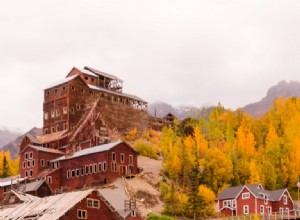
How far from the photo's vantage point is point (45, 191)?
93312mm

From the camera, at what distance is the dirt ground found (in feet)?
274

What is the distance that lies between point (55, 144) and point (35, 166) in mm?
8241

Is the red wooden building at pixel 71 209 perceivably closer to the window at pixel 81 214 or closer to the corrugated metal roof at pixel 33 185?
the window at pixel 81 214

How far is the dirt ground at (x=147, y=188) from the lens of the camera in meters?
83.4

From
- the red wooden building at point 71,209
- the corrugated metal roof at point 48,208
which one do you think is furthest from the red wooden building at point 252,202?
the corrugated metal roof at point 48,208

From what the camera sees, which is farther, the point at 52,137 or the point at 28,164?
the point at 52,137

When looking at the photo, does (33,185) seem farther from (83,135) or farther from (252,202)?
(252,202)

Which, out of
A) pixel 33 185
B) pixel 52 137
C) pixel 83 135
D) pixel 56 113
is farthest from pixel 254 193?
pixel 56 113

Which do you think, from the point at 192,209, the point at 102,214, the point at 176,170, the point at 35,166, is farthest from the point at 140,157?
the point at 102,214

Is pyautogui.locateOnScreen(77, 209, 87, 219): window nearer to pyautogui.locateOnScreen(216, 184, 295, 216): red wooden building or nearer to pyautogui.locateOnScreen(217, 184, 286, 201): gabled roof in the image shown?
pyautogui.locateOnScreen(216, 184, 295, 216): red wooden building

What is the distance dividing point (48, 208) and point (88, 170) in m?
28.7

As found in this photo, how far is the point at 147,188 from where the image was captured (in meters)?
89.8

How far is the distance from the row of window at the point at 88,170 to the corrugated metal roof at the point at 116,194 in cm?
309

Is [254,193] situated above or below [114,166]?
below
